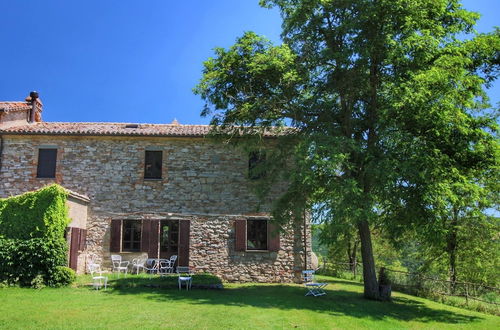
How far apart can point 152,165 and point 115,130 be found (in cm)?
207

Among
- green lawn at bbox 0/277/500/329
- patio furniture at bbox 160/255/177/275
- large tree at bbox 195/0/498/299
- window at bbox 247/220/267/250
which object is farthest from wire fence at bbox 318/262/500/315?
patio furniture at bbox 160/255/177/275

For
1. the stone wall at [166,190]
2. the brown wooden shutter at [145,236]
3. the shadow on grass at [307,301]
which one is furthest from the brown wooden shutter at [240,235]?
the brown wooden shutter at [145,236]

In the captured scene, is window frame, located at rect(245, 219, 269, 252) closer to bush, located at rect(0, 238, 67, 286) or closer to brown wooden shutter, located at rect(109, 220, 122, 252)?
brown wooden shutter, located at rect(109, 220, 122, 252)

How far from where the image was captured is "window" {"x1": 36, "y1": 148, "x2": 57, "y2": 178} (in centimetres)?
1548

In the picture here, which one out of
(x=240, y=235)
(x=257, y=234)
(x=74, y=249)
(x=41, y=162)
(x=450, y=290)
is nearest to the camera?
(x=74, y=249)

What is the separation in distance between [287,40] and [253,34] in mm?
1505

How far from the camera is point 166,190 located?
15.6 meters

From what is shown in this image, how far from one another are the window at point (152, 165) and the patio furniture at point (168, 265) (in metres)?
3.18

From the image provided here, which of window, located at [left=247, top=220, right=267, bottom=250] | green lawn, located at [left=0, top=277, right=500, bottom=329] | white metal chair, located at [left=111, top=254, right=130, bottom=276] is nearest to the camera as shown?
green lawn, located at [left=0, top=277, right=500, bottom=329]

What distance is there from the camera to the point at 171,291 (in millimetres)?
12164

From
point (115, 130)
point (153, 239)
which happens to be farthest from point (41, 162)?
point (153, 239)

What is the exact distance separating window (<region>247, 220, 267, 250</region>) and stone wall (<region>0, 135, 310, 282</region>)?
1.12 feet

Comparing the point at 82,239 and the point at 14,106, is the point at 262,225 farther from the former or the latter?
the point at 14,106

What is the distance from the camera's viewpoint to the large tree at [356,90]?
1073 cm
